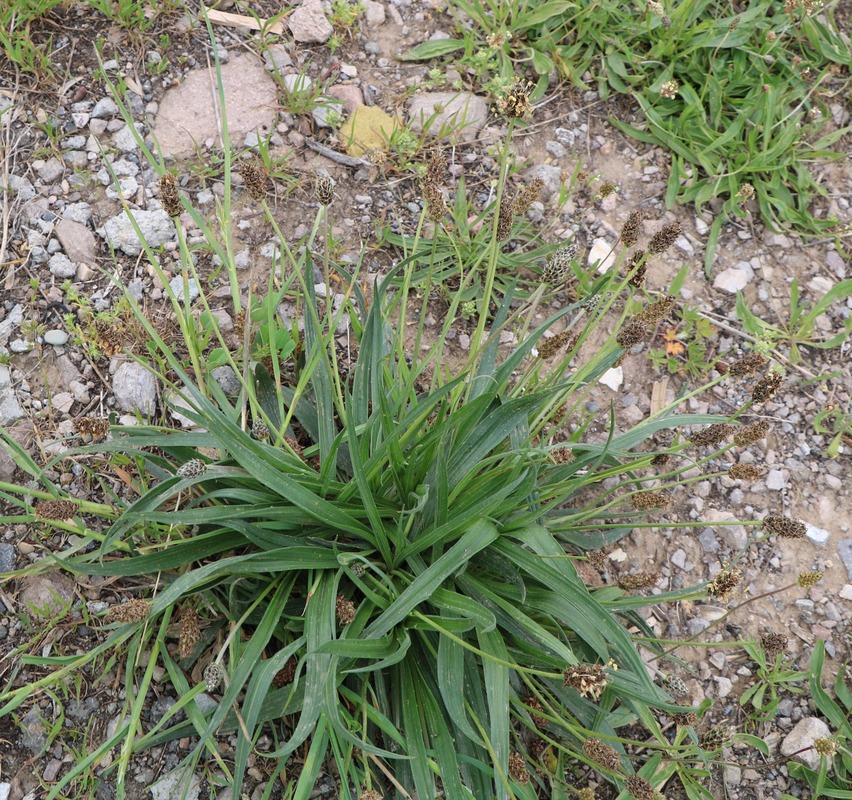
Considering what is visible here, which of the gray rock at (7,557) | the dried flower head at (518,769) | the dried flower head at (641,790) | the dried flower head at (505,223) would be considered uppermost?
the dried flower head at (505,223)

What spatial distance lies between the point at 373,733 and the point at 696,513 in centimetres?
137

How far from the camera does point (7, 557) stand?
2143mm

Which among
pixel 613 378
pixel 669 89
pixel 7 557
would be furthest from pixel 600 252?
pixel 7 557

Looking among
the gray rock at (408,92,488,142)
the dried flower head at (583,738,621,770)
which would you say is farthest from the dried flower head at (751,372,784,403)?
the gray rock at (408,92,488,142)

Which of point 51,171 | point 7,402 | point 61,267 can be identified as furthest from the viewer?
point 51,171

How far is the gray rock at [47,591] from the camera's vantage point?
2.10 metres

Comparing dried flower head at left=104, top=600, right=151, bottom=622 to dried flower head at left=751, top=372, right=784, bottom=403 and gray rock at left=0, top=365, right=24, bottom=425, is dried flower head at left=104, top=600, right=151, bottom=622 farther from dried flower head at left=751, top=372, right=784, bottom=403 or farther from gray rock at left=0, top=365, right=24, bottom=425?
dried flower head at left=751, top=372, right=784, bottom=403

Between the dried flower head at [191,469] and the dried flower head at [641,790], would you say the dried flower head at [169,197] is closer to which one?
the dried flower head at [191,469]

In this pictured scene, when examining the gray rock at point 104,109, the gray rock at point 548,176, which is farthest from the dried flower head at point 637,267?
the gray rock at point 104,109

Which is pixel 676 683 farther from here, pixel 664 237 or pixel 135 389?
pixel 135 389

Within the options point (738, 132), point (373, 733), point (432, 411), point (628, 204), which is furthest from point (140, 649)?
point (738, 132)

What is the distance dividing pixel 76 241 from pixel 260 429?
1081mm

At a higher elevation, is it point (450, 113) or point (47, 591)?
point (450, 113)

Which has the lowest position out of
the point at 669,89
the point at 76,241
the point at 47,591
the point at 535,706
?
the point at 535,706
